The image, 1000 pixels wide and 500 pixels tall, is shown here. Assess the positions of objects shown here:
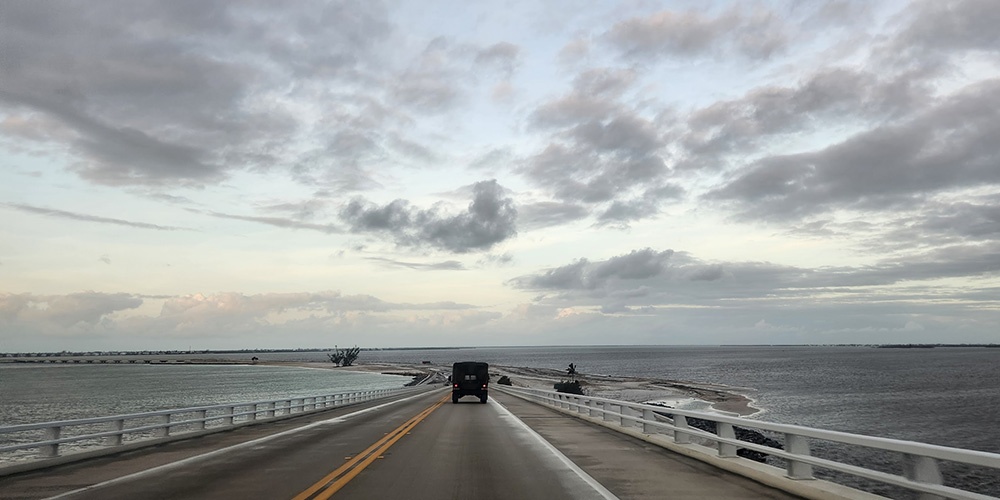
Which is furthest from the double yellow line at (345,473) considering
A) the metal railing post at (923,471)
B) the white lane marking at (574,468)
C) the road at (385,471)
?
the metal railing post at (923,471)

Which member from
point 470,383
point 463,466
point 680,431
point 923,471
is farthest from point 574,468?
point 470,383

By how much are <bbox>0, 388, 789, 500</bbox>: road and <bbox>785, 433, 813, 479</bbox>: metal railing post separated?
2.41 feet

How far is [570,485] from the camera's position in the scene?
1056 centimetres

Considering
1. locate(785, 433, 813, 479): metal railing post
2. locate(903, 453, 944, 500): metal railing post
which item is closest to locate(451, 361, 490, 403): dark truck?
locate(785, 433, 813, 479): metal railing post

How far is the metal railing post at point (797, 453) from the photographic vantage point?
10000 millimetres

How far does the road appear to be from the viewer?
10070mm

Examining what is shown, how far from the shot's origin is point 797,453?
10031 millimetres

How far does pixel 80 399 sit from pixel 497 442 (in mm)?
97160

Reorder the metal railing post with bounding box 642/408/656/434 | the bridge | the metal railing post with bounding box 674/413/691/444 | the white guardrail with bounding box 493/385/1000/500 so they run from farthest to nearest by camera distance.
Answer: the metal railing post with bounding box 642/408/656/434
the metal railing post with bounding box 674/413/691/444
the bridge
the white guardrail with bounding box 493/385/1000/500

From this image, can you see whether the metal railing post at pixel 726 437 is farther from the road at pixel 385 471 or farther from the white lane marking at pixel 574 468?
the white lane marking at pixel 574 468

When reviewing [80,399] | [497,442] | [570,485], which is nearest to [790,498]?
[570,485]

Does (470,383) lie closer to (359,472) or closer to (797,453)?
(359,472)

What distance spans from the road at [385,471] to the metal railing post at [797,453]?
0.73m

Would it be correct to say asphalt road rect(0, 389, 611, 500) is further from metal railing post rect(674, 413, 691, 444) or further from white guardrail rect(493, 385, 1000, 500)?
metal railing post rect(674, 413, 691, 444)
